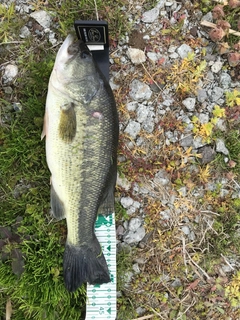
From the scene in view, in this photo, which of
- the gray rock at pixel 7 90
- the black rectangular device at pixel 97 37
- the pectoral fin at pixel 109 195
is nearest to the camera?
the pectoral fin at pixel 109 195

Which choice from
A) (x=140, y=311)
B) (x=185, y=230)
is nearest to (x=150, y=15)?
(x=185, y=230)

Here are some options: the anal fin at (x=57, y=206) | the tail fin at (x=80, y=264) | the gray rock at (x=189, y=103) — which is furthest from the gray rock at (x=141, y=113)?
the tail fin at (x=80, y=264)

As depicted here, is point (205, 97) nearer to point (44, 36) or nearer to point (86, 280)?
point (44, 36)

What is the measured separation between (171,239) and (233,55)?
1937 millimetres

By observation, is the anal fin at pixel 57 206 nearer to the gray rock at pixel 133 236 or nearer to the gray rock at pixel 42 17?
the gray rock at pixel 133 236

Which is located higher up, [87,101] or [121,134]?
[87,101]

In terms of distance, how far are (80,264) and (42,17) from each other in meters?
2.30

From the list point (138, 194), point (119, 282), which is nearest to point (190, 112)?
point (138, 194)

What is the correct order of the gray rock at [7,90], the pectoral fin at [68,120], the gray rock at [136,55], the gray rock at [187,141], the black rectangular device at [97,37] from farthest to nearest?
the gray rock at [187,141], the gray rock at [136,55], the gray rock at [7,90], the black rectangular device at [97,37], the pectoral fin at [68,120]

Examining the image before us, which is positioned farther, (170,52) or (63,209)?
(170,52)

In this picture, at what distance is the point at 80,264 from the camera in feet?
9.66

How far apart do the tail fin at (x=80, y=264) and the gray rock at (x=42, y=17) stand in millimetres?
2048

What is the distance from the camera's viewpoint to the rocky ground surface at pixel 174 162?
3398 millimetres

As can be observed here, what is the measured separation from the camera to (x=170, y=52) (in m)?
3.45
